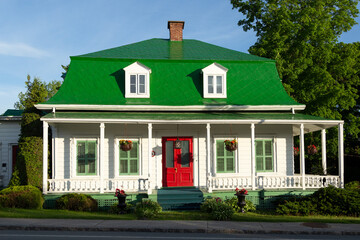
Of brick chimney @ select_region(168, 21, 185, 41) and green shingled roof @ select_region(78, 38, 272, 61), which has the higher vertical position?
brick chimney @ select_region(168, 21, 185, 41)

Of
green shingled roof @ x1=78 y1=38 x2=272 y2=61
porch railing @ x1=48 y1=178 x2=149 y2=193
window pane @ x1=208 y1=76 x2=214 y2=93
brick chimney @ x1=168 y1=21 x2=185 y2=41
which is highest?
brick chimney @ x1=168 y1=21 x2=185 y2=41

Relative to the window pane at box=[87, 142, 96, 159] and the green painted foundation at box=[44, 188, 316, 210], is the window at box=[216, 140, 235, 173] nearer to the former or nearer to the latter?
the green painted foundation at box=[44, 188, 316, 210]

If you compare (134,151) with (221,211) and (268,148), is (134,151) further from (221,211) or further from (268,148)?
(268,148)

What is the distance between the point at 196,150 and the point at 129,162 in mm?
3209

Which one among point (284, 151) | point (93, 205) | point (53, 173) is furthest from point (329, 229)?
point (53, 173)

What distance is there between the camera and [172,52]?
64.2ft

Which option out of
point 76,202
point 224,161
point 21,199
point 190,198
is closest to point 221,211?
point 190,198

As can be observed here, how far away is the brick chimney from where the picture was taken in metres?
21.2

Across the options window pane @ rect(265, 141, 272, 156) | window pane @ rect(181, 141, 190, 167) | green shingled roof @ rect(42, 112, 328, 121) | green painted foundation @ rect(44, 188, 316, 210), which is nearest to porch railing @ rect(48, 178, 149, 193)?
green painted foundation @ rect(44, 188, 316, 210)

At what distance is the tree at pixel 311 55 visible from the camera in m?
22.4

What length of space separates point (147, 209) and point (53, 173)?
5.67m

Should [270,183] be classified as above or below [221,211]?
above

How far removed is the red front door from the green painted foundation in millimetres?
1108

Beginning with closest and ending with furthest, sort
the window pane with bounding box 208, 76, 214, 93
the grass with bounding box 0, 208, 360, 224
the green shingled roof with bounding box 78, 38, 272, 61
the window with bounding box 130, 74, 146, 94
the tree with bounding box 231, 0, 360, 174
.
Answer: the grass with bounding box 0, 208, 360, 224 < the window with bounding box 130, 74, 146, 94 < the window pane with bounding box 208, 76, 214, 93 < the green shingled roof with bounding box 78, 38, 272, 61 < the tree with bounding box 231, 0, 360, 174
